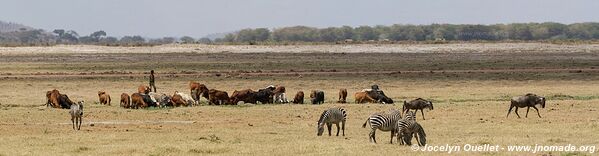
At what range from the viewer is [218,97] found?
3189 centimetres

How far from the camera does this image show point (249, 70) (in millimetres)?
52688

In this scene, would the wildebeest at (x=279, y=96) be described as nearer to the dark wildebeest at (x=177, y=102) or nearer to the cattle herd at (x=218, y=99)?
the cattle herd at (x=218, y=99)

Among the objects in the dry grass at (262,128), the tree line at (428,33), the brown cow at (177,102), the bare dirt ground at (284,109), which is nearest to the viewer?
the dry grass at (262,128)

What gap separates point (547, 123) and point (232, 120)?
7778 millimetres

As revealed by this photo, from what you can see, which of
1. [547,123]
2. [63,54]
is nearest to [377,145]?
[547,123]

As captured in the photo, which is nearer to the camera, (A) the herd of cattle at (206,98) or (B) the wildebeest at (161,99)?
(A) the herd of cattle at (206,98)

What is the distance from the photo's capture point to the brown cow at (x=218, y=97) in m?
31.9

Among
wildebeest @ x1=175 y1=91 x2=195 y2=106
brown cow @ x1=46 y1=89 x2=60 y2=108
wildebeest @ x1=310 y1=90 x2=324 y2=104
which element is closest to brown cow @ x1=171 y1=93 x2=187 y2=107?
wildebeest @ x1=175 y1=91 x2=195 y2=106

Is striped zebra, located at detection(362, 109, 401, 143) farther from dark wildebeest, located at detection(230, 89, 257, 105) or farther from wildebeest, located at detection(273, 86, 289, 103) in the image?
wildebeest, located at detection(273, 86, 289, 103)

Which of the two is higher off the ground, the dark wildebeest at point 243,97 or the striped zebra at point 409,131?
the striped zebra at point 409,131

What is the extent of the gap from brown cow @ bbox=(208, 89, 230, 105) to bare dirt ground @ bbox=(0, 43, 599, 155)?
2.07ft

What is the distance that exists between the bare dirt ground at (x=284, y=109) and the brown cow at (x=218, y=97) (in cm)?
63

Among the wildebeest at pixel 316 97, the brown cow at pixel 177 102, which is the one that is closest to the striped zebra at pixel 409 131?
the wildebeest at pixel 316 97

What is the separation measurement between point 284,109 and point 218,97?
9.60 feet
